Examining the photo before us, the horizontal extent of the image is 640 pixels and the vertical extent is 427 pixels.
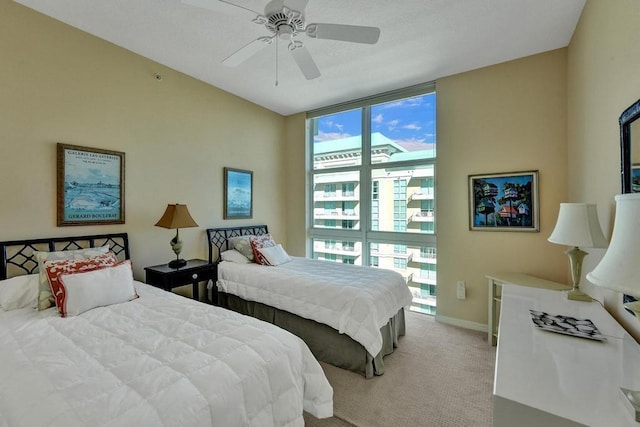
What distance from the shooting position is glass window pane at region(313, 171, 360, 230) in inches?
172

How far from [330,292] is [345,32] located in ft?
6.68

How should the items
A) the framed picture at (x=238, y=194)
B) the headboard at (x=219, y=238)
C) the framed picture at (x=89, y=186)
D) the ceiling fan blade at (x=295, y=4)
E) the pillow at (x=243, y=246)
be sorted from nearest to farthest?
the ceiling fan blade at (x=295, y=4), the framed picture at (x=89, y=186), the pillow at (x=243, y=246), the headboard at (x=219, y=238), the framed picture at (x=238, y=194)

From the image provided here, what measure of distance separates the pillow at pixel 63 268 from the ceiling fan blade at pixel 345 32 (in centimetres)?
230

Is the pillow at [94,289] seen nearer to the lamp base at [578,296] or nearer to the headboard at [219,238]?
the headboard at [219,238]

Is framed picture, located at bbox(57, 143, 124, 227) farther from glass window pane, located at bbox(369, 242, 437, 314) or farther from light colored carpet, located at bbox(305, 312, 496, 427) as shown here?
glass window pane, located at bbox(369, 242, 437, 314)

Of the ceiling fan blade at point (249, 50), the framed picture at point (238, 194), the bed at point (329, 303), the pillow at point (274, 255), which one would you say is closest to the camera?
the ceiling fan blade at point (249, 50)

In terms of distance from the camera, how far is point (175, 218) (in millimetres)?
2895

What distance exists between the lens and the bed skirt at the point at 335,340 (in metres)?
2.38

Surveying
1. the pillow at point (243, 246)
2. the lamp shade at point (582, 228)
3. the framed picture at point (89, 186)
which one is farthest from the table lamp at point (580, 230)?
the framed picture at point (89, 186)

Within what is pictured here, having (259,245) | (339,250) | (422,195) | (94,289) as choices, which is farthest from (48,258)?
(422,195)

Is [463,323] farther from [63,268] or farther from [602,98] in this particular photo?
[63,268]

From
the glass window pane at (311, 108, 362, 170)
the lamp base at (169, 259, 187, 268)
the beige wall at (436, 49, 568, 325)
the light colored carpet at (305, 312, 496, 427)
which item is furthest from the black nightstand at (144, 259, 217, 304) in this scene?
the beige wall at (436, 49, 568, 325)

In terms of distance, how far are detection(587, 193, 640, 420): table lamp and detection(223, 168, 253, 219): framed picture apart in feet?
12.3

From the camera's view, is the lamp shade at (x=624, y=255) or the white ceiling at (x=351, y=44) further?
the white ceiling at (x=351, y=44)
